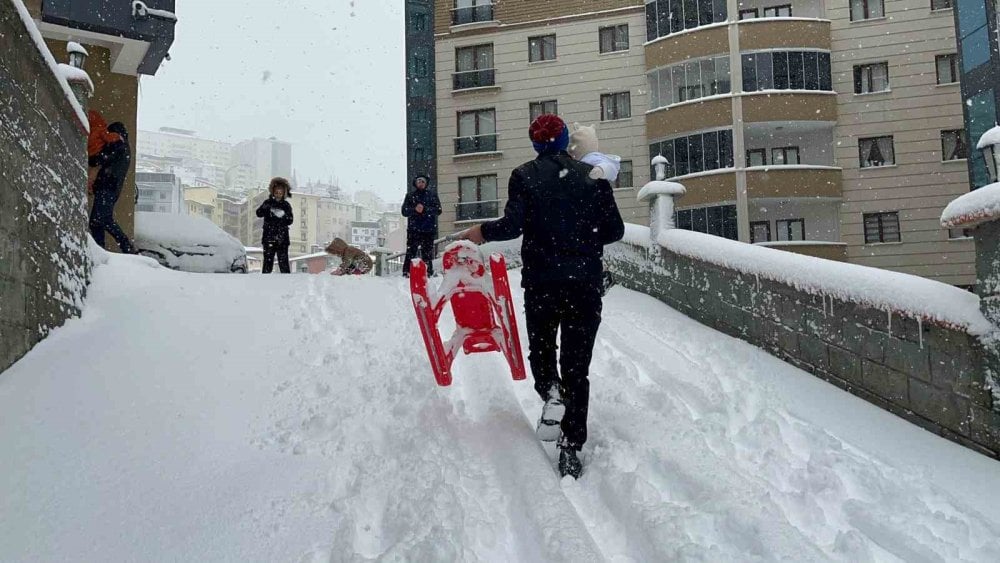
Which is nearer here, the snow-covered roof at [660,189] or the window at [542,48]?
the snow-covered roof at [660,189]

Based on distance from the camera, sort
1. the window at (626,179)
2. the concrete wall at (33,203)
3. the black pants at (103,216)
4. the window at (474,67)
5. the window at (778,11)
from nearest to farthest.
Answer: the concrete wall at (33,203) → the black pants at (103,216) → the window at (778,11) → the window at (626,179) → the window at (474,67)

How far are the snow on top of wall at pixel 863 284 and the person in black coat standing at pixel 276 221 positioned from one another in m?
6.44

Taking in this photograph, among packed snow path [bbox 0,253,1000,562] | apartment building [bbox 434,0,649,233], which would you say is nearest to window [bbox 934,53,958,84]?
apartment building [bbox 434,0,649,233]

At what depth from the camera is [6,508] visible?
260cm

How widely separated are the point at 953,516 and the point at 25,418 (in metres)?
4.49

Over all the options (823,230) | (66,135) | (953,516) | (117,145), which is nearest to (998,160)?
(953,516)

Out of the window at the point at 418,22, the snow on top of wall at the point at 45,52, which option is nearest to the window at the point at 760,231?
the window at the point at 418,22

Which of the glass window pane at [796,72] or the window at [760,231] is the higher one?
the glass window pane at [796,72]

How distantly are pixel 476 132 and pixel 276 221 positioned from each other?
1910 centimetres

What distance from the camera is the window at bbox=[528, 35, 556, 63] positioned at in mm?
27516

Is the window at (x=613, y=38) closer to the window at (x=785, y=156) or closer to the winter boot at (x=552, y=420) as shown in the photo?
the window at (x=785, y=156)

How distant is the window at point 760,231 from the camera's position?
23.2 metres

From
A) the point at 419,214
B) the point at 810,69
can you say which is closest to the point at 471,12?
the point at 810,69

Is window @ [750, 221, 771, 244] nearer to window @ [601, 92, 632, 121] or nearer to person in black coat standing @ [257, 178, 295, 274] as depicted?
window @ [601, 92, 632, 121]
